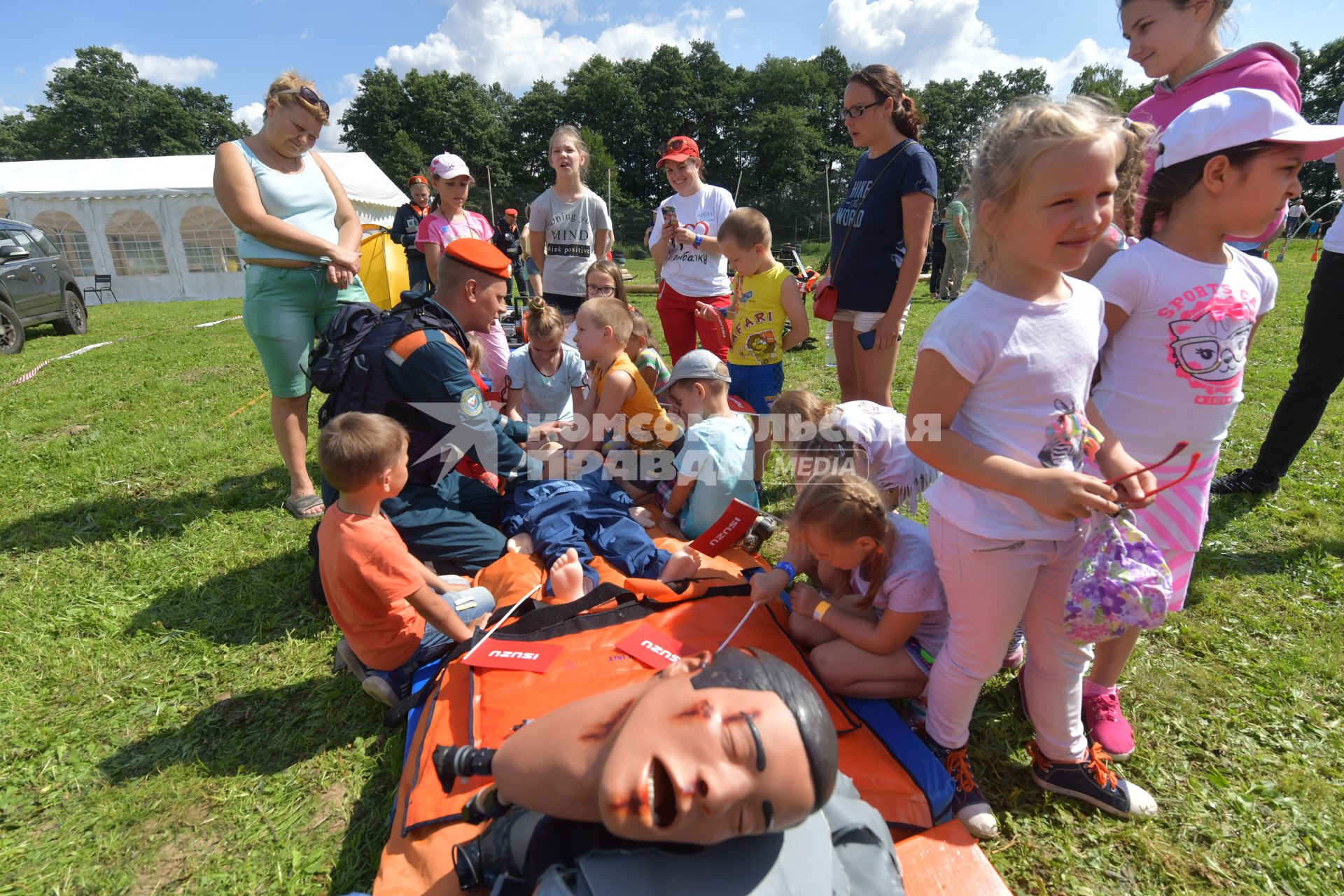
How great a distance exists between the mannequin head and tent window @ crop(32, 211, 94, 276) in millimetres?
23341

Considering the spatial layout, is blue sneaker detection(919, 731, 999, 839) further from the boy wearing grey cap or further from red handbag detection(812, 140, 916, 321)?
red handbag detection(812, 140, 916, 321)

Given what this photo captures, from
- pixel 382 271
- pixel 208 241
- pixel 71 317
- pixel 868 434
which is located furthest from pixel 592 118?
pixel 868 434

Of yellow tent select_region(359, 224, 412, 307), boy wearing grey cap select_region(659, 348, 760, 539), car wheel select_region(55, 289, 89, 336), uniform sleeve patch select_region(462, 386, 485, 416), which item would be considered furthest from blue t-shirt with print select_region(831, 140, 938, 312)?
car wheel select_region(55, 289, 89, 336)

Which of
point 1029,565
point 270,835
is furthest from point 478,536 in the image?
point 1029,565

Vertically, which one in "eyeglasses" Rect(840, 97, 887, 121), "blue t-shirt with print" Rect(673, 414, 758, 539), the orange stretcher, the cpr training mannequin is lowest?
the orange stretcher

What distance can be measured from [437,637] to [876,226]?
2906 millimetres

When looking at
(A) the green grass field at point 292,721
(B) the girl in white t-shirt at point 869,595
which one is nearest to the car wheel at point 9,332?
(A) the green grass field at point 292,721

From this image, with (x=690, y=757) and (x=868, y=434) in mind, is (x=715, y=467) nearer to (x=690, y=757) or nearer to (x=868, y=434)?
(x=868, y=434)

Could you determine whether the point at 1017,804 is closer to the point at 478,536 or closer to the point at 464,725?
the point at 464,725

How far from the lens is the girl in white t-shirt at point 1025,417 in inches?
57.5

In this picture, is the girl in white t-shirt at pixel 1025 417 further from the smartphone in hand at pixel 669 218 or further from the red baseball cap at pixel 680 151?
the red baseball cap at pixel 680 151

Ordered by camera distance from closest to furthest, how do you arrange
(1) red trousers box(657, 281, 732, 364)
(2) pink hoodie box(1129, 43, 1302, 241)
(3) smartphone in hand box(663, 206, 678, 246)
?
(2) pink hoodie box(1129, 43, 1302, 241) < (3) smartphone in hand box(663, 206, 678, 246) < (1) red trousers box(657, 281, 732, 364)

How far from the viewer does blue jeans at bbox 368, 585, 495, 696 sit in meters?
2.38

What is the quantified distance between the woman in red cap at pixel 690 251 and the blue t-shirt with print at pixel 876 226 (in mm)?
1163
